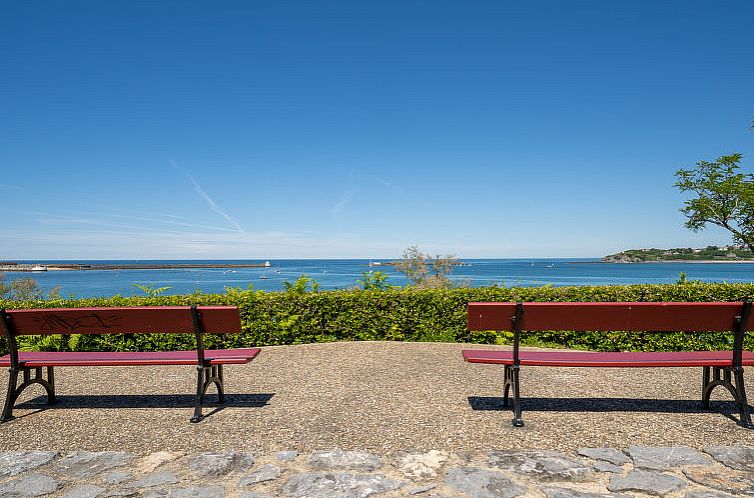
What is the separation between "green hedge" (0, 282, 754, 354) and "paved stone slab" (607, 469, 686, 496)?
6.31 metres

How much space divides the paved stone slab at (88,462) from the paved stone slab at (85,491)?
0.76ft

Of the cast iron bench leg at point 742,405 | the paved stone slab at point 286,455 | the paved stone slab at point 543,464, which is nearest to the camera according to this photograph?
the paved stone slab at point 543,464

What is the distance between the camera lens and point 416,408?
5527mm

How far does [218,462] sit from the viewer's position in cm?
412

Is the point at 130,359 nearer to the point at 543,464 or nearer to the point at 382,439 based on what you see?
the point at 382,439

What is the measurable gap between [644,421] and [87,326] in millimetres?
5568

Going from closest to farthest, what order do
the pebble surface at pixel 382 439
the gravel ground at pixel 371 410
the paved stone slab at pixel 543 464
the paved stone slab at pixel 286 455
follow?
the pebble surface at pixel 382 439
the paved stone slab at pixel 543 464
the paved stone slab at pixel 286 455
the gravel ground at pixel 371 410

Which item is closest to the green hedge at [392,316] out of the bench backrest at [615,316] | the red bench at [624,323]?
the red bench at [624,323]

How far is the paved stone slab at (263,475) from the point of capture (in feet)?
12.3

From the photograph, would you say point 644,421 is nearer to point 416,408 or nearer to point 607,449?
point 607,449

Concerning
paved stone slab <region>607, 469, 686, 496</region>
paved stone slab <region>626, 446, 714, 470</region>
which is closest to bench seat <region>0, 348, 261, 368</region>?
paved stone slab <region>607, 469, 686, 496</region>

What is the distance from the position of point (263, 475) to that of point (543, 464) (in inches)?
80.6

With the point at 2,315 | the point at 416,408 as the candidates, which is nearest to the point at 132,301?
the point at 2,315

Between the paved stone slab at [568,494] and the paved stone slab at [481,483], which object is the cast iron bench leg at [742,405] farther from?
the paved stone slab at [481,483]
